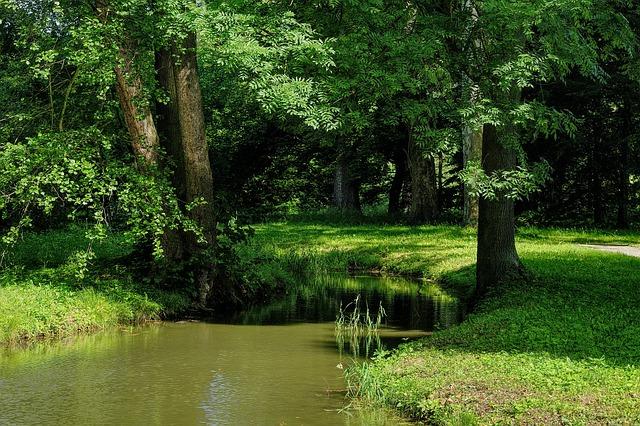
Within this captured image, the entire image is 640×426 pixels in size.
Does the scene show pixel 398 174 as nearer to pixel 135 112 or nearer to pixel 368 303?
pixel 368 303

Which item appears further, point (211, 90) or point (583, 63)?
point (211, 90)

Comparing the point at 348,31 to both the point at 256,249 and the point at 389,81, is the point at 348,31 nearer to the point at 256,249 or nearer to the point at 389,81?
the point at 389,81

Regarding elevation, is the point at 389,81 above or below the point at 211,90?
below

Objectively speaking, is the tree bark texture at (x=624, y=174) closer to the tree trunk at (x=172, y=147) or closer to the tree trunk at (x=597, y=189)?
the tree trunk at (x=597, y=189)

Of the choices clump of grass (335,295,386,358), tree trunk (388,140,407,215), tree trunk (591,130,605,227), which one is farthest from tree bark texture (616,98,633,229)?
clump of grass (335,295,386,358)

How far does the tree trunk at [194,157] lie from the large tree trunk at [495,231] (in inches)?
205

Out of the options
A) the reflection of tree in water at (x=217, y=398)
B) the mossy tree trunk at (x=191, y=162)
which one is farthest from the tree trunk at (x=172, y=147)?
the reflection of tree in water at (x=217, y=398)

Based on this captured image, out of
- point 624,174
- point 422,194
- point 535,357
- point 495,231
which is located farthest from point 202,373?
point 624,174

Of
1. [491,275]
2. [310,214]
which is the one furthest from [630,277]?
[310,214]

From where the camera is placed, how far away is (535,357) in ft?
33.7

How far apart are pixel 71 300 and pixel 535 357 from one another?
25.8 ft

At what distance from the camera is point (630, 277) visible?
1789 cm

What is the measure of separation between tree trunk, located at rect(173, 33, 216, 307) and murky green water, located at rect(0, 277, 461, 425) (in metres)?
1.11

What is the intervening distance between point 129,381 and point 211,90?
2875 centimetres
